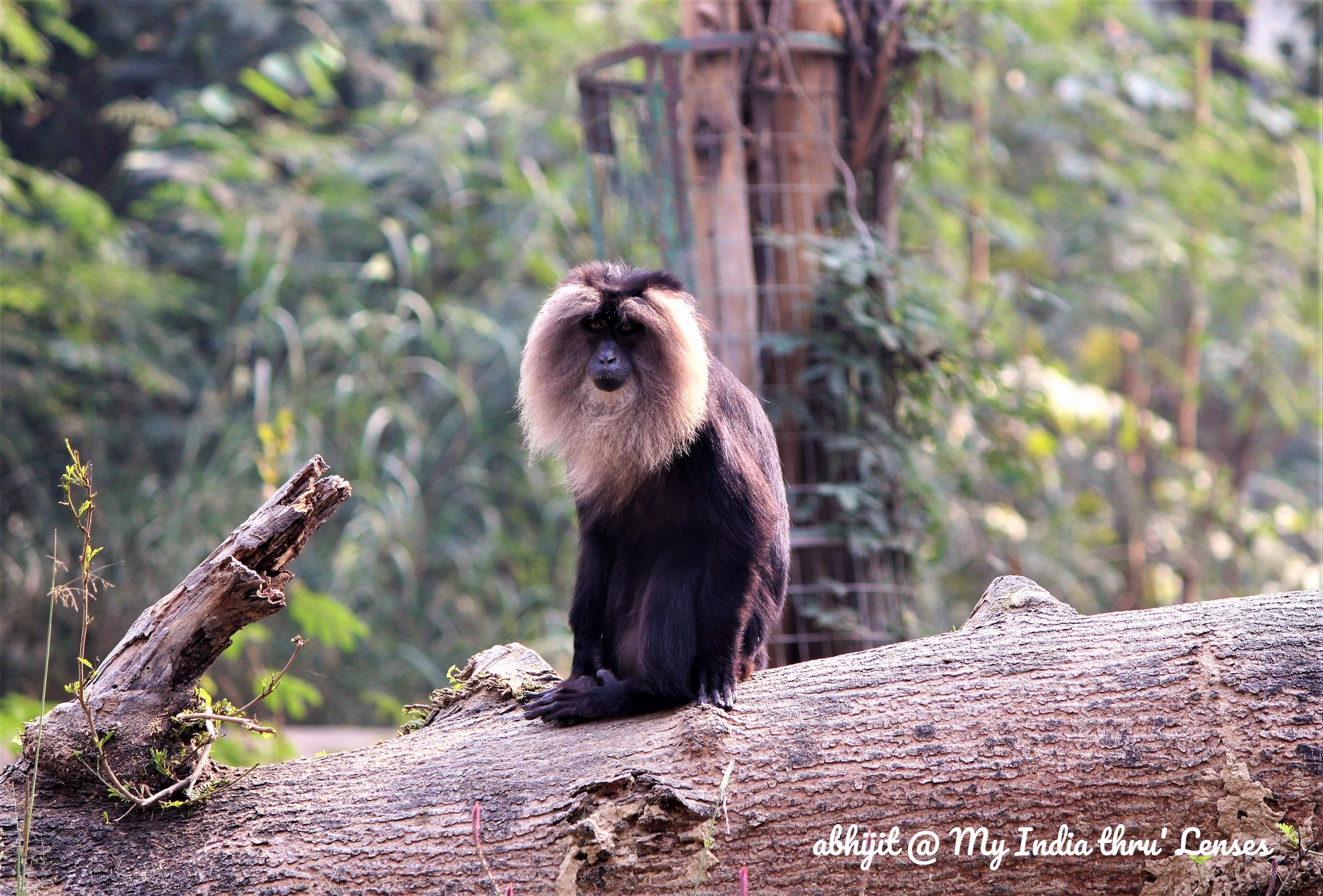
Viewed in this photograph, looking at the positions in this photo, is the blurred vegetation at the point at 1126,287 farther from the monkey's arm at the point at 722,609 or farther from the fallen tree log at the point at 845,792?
the fallen tree log at the point at 845,792

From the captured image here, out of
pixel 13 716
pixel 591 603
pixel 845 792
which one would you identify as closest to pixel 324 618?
pixel 13 716

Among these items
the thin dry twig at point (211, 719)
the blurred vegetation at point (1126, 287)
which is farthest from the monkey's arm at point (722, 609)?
the blurred vegetation at point (1126, 287)

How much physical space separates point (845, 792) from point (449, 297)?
22.0ft

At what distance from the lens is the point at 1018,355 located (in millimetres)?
7883

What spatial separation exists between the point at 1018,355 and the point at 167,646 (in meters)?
6.53

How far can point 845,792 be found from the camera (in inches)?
91.4

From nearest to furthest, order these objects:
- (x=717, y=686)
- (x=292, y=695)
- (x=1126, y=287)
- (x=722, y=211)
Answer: (x=717, y=686) → (x=722, y=211) → (x=292, y=695) → (x=1126, y=287)

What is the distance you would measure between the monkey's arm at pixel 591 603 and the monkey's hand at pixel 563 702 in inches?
7.0

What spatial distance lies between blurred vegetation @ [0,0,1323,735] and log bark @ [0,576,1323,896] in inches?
132

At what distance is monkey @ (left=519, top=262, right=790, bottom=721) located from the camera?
9.21 ft

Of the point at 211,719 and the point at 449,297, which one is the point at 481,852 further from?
the point at 449,297

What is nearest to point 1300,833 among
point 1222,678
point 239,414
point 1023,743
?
point 1222,678

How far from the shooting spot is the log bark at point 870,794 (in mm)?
2230

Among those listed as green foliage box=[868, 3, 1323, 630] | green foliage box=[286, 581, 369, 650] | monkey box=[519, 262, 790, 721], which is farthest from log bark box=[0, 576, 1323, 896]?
green foliage box=[868, 3, 1323, 630]
